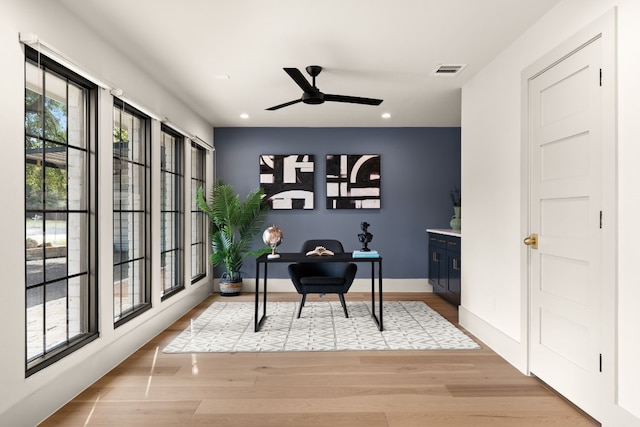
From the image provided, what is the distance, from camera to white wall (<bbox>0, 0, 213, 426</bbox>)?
2094 millimetres

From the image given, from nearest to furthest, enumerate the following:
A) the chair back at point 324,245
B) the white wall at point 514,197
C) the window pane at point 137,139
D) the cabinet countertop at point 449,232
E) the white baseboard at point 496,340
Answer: the white wall at point 514,197 < the white baseboard at point 496,340 < the window pane at point 137,139 < the cabinet countertop at point 449,232 < the chair back at point 324,245

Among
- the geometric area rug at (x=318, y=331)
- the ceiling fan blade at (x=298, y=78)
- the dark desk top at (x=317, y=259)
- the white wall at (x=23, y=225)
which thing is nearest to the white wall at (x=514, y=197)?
the geometric area rug at (x=318, y=331)

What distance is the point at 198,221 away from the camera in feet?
18.9

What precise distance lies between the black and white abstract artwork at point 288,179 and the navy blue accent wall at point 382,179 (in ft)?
0.31

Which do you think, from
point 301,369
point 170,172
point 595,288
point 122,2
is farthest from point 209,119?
point 595,288

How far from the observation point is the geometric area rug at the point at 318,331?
11.8 ft

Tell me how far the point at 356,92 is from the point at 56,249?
3.16 metres

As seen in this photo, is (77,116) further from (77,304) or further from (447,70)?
(447,70)

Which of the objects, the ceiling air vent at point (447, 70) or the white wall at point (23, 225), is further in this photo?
the ceiling air vent at point (447, 70)

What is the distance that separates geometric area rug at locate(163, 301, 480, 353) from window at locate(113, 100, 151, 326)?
55 centimetres

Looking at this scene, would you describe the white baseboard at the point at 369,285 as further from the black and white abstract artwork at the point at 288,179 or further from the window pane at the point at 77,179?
the window pane at the point at 77,179

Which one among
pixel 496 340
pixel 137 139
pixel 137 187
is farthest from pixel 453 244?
pixel 137 139

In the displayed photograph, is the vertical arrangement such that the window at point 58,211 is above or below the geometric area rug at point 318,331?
above

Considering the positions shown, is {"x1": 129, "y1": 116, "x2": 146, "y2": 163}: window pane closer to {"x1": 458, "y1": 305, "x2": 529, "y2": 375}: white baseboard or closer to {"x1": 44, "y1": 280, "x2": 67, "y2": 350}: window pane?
{"x1": 44, "y1": 280, "x2": 67, "y2": 350}: window pane
